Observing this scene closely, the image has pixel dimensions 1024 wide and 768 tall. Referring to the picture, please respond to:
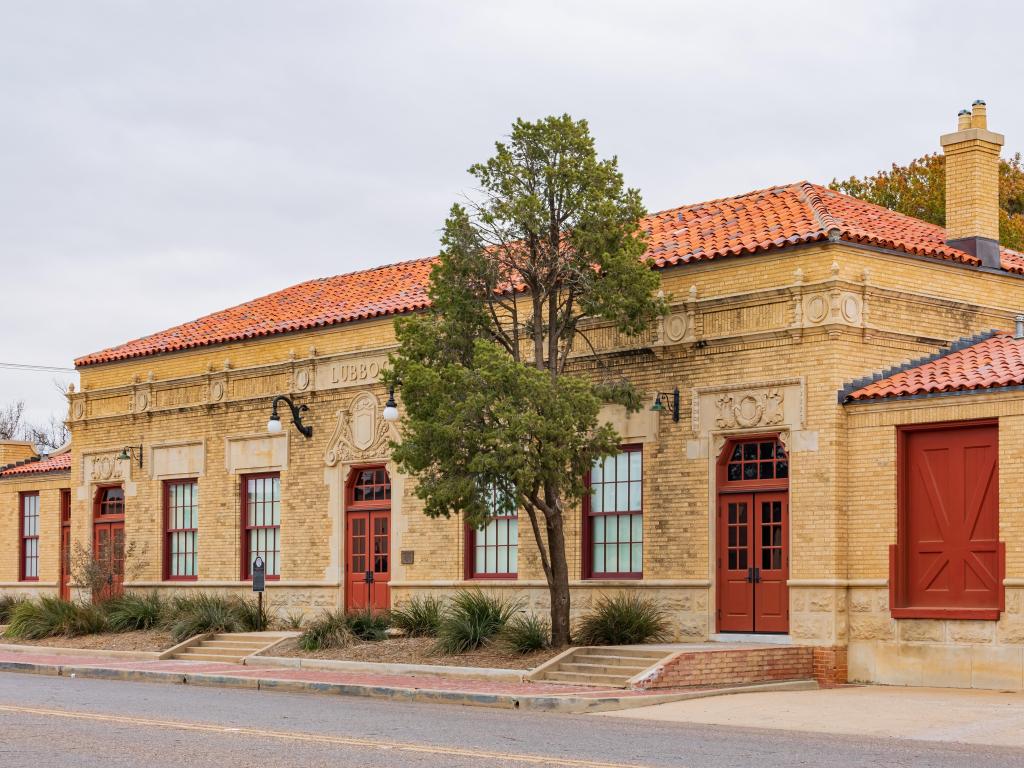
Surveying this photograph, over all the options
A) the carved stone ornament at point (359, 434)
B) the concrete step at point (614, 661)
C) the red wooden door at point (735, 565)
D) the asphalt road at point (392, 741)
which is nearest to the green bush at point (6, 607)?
the carved stone ornament at point (359, 434)

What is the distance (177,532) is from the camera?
31547 mm

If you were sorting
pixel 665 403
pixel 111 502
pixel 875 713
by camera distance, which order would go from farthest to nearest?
pixel 111 502
pixel 665 403
pixel 875 713

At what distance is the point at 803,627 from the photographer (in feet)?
67.8

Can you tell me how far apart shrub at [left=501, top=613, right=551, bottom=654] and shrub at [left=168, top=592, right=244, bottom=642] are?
715cm

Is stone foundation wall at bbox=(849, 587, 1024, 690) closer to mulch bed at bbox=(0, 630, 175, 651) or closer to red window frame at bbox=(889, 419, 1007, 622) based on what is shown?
red window frame at bbox=(889, 419, 1007, 622)

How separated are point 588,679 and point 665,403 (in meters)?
4.68

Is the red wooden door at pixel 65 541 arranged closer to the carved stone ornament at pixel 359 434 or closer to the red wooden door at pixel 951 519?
the carved stone ornament at pixel 359 434

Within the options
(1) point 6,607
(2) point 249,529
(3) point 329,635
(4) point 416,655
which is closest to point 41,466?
(1) point 6,607

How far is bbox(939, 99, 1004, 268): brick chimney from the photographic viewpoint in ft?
75.6

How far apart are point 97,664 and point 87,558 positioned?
7305 millimetres

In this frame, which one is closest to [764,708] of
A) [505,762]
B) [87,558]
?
[505,762]

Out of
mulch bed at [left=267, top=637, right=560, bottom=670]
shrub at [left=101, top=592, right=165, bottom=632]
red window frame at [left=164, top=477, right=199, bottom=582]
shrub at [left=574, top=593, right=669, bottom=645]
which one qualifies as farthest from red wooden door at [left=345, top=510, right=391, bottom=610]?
shrub at [left=574, top=593, right=669, bottom=645]

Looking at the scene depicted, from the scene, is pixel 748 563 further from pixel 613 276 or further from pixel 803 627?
pixel 613 276

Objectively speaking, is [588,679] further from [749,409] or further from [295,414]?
[295,414]
